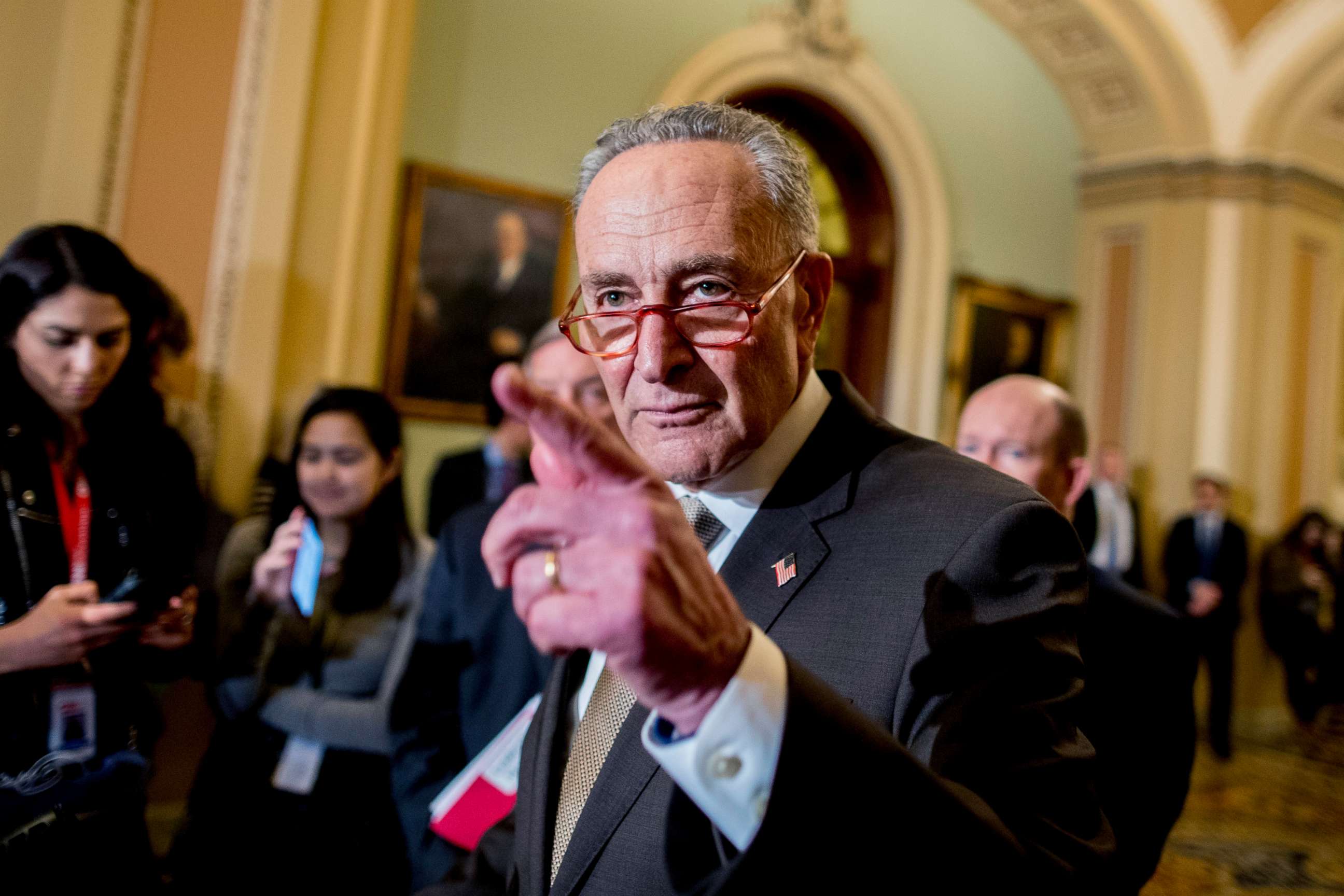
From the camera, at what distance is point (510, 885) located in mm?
1429

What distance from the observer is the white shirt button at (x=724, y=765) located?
82cm

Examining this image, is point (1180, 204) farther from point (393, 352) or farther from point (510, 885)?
point (510, 885)

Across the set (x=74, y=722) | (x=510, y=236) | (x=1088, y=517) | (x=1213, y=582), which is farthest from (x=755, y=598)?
(x=1213, y=582)

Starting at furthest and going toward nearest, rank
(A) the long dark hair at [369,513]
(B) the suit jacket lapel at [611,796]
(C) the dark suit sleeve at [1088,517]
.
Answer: (C) the dark suit sleeve at [1088,517] < (A) the long dark hair at [369,513] < (B) the suit jacket lapel at [611,796]

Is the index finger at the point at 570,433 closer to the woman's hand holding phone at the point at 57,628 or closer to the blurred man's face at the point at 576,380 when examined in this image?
the woman's hand holding phone at the point at 57,628

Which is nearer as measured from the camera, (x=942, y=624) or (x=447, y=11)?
(x=942, y=624)

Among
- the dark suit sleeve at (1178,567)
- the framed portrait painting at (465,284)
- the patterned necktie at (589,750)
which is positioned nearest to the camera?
the patterned necktie at (589,750)

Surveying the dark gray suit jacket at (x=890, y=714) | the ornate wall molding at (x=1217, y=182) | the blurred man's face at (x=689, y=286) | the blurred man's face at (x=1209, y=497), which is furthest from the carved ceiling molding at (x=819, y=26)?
the dark gray suit jacket at (x=890, y=714)

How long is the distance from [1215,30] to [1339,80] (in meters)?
1.06

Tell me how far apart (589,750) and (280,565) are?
153cm

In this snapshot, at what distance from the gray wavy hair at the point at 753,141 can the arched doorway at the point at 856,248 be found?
5.90m

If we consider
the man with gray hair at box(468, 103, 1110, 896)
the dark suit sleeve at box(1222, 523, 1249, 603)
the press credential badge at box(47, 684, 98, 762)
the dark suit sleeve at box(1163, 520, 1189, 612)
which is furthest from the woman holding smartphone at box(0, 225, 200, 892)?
the dark suit sleeve at box(1222, 523, 1249, 603)

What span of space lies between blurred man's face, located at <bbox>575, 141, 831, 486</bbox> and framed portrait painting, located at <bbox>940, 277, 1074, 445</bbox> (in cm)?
628

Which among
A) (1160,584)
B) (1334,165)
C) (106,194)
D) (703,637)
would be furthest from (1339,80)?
(703,637)
